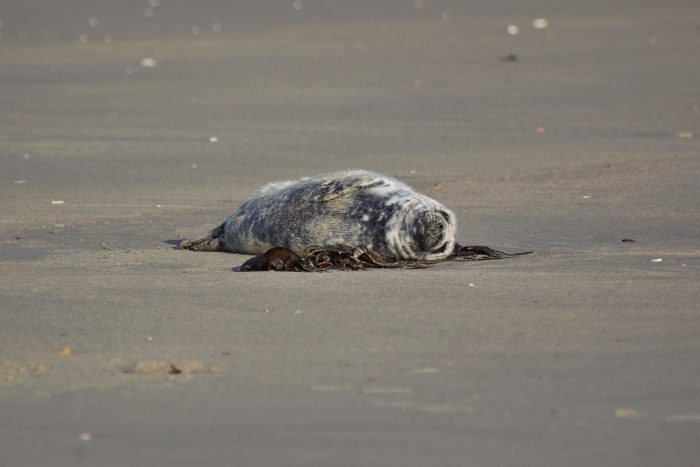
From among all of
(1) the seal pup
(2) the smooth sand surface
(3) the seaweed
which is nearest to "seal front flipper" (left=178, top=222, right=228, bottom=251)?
(1) the seal pup

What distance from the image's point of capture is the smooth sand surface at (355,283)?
3.66m

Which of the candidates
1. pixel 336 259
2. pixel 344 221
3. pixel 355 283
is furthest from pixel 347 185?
pixel 355 283

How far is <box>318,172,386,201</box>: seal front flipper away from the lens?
21.6 feet

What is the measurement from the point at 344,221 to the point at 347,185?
0.77ft

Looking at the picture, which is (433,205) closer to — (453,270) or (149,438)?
(453,270)

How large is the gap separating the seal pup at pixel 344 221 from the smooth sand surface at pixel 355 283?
219 millimetres

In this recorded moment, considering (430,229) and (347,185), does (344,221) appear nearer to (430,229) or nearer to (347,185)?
(347,185)

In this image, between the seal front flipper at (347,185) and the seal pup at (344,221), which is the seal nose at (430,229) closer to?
the seal pup at (344,221)

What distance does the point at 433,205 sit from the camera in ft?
21.2

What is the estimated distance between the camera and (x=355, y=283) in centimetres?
573

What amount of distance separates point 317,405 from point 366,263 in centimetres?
251

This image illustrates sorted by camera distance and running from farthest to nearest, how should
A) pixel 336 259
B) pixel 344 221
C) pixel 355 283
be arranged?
pixel 344 221 < pixel 336 259 < pixel 355 283

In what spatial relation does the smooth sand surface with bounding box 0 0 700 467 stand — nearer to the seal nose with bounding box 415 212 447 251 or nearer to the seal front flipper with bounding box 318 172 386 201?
the seal nose with bounding box 415 212 447 251

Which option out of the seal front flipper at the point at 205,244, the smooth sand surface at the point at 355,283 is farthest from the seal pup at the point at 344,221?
the smooth sand surface at the point at 355,283
